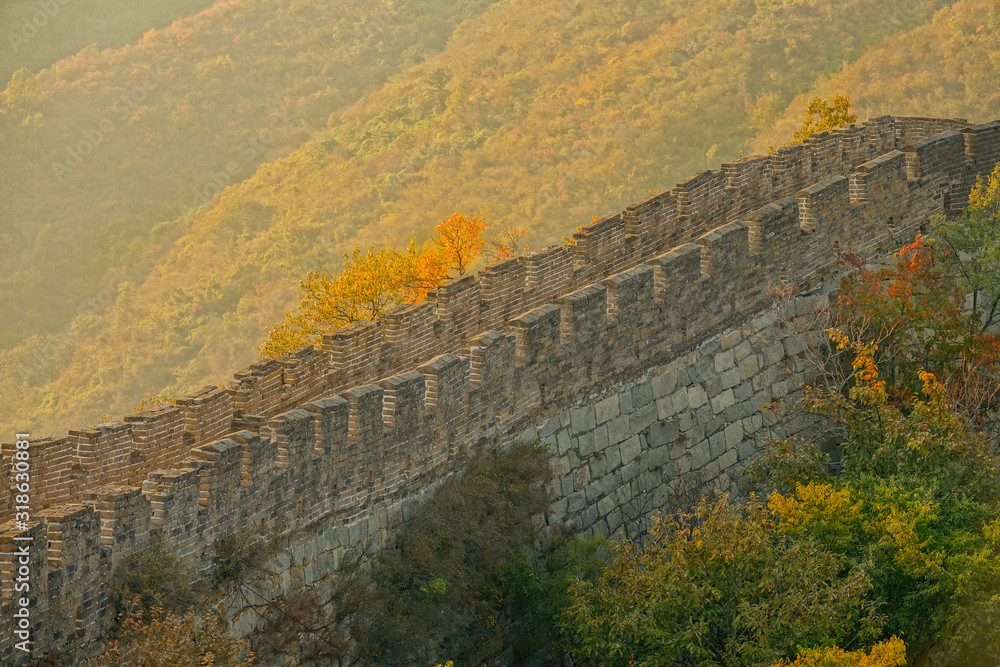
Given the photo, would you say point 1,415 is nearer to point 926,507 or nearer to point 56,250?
point 56,250

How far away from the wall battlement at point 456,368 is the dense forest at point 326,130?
111 feet

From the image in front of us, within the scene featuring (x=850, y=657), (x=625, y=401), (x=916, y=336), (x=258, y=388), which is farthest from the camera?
(x=916, y=336)

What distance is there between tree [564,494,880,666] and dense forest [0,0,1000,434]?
43.0 metres

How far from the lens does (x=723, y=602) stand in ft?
53.2

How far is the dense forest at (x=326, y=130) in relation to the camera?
2500 inches

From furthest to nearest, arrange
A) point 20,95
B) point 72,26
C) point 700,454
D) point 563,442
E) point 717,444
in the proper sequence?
point 72,26
point 20,95
point 717,444
point 700,454
point 563,442

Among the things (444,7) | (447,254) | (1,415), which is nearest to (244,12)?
(444,7)

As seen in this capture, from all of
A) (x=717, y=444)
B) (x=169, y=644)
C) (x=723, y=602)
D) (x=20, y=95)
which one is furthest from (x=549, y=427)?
(x=20, y=95)

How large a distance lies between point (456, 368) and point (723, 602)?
12.5 ft

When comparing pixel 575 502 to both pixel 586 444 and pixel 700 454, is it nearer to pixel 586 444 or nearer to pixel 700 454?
pixel 586 444

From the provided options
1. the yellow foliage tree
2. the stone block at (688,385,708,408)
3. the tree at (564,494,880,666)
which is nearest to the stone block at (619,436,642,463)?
the stone block at (688,385,708,408)

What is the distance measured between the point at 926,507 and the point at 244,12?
254 ft

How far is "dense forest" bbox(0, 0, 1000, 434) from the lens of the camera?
63.5 metres

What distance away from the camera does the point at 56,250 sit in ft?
278
